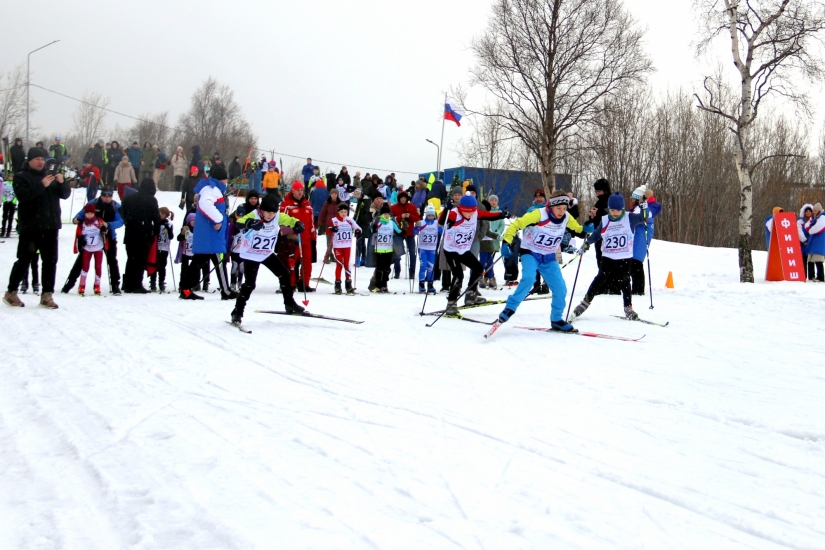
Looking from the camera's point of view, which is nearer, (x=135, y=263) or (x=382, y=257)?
(x=135, y=263)

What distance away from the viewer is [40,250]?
9.23 m

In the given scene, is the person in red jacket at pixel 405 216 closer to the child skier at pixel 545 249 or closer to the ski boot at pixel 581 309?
the ski boot at pixel 581 309

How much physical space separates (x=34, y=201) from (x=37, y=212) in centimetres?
16

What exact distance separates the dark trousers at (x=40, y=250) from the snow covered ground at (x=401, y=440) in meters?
1.49

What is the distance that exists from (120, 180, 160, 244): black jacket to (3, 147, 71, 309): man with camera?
314 centimetres

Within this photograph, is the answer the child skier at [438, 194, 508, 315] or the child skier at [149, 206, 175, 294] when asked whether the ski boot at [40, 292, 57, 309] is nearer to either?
the child skier at [149, 206, 175, 294]

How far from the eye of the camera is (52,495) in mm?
3250

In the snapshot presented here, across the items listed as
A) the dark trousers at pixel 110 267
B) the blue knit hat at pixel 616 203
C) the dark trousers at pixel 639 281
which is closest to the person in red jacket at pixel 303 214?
the dark trousers at pixel 110 267

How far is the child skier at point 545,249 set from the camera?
834 centimetres

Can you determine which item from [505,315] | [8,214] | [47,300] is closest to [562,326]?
[505,315]

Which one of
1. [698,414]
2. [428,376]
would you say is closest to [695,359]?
[698,414]

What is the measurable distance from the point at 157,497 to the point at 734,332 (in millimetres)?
7785

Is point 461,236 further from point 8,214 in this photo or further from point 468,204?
point 8,214

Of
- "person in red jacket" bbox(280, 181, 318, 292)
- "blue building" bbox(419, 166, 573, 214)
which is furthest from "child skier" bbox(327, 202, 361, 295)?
"blue building" bbox(419, 166, 573, 214)
